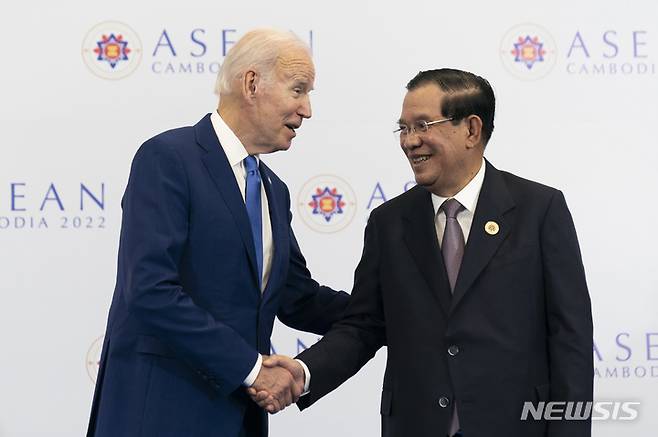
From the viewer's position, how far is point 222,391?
2205 mm

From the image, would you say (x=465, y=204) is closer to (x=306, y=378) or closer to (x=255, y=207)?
(x=255, y=207)

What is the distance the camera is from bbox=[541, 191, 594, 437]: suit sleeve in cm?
212

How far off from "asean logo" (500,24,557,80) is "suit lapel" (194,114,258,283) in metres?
1.63

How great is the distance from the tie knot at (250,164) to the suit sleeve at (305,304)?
410 millimetres

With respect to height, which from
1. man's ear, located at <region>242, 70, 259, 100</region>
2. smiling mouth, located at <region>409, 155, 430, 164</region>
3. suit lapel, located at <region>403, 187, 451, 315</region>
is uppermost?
man's ear, located at <region>242, 70, 259, 100</region>

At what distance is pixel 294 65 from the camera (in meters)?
2.46

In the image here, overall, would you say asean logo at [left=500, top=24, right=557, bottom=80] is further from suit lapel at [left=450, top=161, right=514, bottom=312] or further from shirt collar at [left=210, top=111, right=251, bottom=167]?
shirt collar at [left=210, top=111, right=251, bottom=167]

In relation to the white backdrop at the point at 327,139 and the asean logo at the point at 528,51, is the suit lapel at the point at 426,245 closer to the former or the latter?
the white backdrop at the point at 327,139

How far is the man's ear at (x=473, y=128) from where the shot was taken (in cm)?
234

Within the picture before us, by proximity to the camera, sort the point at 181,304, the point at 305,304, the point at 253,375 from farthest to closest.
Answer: the point at 305,304 → the point at 253,375 → the point at 181,304

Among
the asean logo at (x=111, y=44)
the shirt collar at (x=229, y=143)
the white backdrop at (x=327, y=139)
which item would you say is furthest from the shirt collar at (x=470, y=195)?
the asean logo at (x=111, y=44)

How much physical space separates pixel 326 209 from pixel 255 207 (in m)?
1.17

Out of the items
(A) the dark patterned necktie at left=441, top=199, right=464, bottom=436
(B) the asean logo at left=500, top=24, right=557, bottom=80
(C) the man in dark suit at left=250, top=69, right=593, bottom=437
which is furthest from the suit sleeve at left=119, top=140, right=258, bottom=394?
(B) the asean logo at left=500, top=24, right=557, bottom=80

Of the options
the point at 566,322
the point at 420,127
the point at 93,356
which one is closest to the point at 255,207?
the point at 420,127
